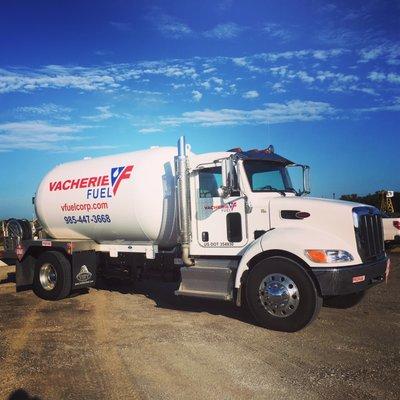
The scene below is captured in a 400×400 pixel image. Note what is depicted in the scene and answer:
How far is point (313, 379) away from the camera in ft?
16.4

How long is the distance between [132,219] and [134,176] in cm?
87

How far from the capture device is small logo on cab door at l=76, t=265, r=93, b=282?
32.8ft

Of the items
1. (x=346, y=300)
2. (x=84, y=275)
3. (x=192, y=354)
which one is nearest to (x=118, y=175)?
(x=84, y=275)

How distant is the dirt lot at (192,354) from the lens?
4762 mm

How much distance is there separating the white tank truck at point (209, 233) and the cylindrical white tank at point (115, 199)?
23 mm

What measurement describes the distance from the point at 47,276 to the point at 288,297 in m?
5.98

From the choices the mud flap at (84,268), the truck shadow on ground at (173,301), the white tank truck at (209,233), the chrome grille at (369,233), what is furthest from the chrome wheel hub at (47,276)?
the chrome grille at (369,233)

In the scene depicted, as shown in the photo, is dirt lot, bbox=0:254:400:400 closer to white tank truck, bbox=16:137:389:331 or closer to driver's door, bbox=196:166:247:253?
white tank truck, bbox=16:137:389:331

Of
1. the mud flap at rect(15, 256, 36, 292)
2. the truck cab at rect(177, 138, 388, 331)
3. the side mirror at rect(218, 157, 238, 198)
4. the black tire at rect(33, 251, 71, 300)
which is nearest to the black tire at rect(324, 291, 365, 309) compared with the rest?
the truck cab at rect(177, 138, 388, 331)

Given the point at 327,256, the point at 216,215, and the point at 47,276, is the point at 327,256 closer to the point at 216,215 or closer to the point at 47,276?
the point at 216,215

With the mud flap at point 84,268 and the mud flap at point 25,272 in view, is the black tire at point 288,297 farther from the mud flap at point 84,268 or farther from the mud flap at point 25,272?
the mud flap at point 25,272

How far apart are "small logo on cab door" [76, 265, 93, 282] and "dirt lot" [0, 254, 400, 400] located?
0.99 m

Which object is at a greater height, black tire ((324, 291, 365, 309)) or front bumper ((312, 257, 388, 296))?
front bumper ((312, 257, 388, 296))

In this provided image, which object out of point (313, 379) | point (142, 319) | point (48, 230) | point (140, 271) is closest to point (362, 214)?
point (313, 379)
